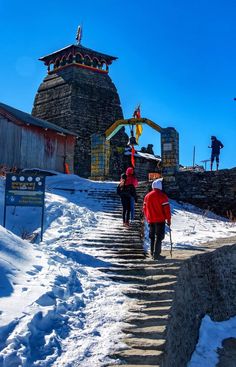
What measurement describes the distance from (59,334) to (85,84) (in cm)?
3071

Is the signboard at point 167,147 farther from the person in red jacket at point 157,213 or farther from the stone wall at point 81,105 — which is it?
the stone wall at point 81,105

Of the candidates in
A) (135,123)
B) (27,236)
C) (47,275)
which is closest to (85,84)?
(135,123)

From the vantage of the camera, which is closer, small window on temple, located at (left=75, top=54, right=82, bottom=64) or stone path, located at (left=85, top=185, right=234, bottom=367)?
stone path, located at (left=85, top=185, right=234, bottom=367)

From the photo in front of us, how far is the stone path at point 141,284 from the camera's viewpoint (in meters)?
5.14

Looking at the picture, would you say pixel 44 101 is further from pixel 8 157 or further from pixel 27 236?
pixel 27 236

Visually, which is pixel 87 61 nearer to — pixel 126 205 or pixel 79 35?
pixel 79 35

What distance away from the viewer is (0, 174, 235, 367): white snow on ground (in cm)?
469

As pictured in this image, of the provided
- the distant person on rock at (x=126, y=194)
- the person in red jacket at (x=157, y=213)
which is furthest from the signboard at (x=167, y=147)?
the person in red jacket at (x=157, y=213)

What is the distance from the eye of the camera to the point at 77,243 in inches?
372

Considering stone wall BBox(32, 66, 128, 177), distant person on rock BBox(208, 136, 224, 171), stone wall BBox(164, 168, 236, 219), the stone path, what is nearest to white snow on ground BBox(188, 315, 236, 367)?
the stone path

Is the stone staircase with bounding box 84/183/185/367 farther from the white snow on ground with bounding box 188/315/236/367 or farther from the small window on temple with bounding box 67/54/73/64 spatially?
the small window on temple with bounding box 67/54/73/64

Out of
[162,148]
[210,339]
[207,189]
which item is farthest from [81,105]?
[210,339]

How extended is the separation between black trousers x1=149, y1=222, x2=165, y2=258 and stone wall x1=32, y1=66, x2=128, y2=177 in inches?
903

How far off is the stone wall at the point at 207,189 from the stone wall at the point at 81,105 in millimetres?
13693
